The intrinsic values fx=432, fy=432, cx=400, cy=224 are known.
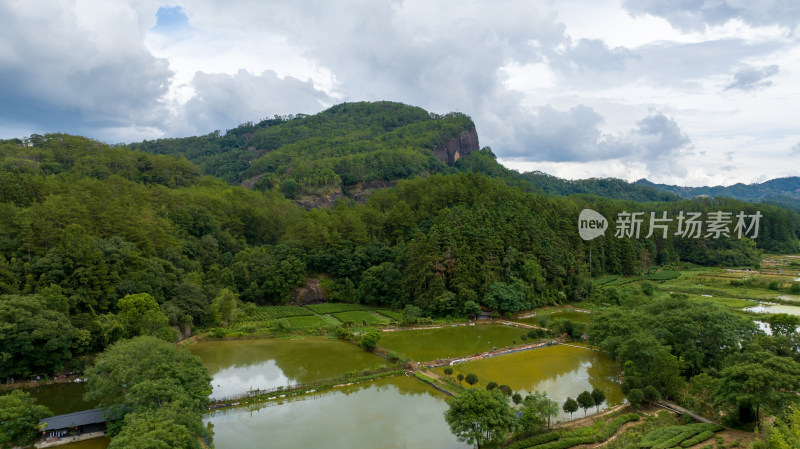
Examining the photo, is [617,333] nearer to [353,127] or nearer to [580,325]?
[580,325]

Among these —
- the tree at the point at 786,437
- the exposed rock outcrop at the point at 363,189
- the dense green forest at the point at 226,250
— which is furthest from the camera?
the exposed rock outcrop at the point at 363,189

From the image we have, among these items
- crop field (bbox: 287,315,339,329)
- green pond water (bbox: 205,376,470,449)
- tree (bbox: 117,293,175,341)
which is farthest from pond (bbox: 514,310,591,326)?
tree (bbox: 117,293,175,341)

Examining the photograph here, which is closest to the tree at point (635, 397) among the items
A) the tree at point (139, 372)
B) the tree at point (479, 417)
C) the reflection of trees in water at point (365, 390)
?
the tree at point (479, 417)

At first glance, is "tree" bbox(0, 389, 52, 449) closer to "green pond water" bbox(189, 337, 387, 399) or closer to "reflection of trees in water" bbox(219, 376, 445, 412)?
"reflection of trees in water" bbox(219, 376, 445, 412)

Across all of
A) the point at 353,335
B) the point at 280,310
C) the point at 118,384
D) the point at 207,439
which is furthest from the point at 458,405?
the point at 280,310

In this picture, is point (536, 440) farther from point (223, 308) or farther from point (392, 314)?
point (223, 308)

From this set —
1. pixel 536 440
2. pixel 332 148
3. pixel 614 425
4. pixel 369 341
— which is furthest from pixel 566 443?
pixel 332 148

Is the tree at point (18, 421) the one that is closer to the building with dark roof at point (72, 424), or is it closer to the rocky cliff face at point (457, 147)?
the building with dark roof at point (72, 424)
